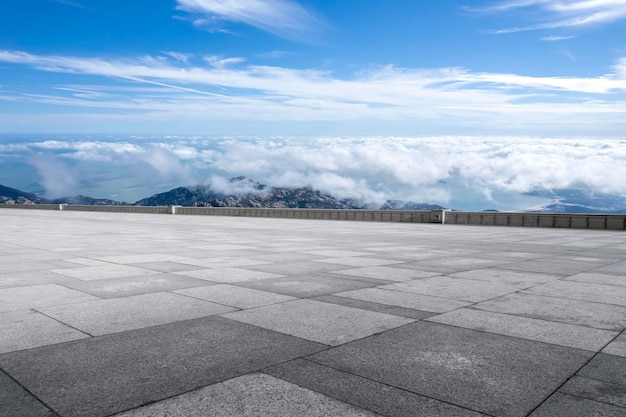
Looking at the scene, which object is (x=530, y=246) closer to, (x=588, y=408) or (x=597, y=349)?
(x=597, y=349)

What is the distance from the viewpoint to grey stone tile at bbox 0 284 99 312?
7230 mm

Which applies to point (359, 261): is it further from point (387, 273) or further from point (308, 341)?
point (308, 341)

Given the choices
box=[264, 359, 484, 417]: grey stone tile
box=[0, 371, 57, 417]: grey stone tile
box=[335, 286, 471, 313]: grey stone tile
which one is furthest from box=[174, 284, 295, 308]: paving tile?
box=[0, 371, 57, 417]: grey stone tile

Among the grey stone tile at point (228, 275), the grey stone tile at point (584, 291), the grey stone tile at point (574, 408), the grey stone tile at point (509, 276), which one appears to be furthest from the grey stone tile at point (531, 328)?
the grey stone tile at point (228, 275)

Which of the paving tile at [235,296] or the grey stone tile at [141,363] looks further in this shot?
the paving tile at [235,296]

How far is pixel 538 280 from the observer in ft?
32.6

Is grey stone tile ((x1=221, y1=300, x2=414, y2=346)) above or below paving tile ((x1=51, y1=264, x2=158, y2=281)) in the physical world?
above

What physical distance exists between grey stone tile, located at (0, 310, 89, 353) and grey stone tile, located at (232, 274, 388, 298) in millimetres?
3255

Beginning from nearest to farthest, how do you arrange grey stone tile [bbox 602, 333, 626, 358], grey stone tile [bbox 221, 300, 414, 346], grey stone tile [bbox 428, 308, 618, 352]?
grey stone tile [bbox 602, 333, 626, 358], grey stone tile [bbox 428, 308, 618, 352], grey stone tile [bbox 221, 300, 414, 346]

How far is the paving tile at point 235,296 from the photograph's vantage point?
744cm

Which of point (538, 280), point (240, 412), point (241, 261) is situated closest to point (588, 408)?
point (240, 412)

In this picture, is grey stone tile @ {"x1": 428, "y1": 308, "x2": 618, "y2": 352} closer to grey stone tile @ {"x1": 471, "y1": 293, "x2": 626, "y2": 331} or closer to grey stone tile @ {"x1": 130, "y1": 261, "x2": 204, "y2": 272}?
grey stone tile @ {"x1": 471, "y1": 293, "x2": 626, "y2": 331}

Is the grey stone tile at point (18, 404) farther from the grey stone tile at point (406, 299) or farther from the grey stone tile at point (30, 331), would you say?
the grey stone tile at point (406, 299)

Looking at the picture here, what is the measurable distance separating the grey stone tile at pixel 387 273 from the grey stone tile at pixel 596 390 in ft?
17.3
